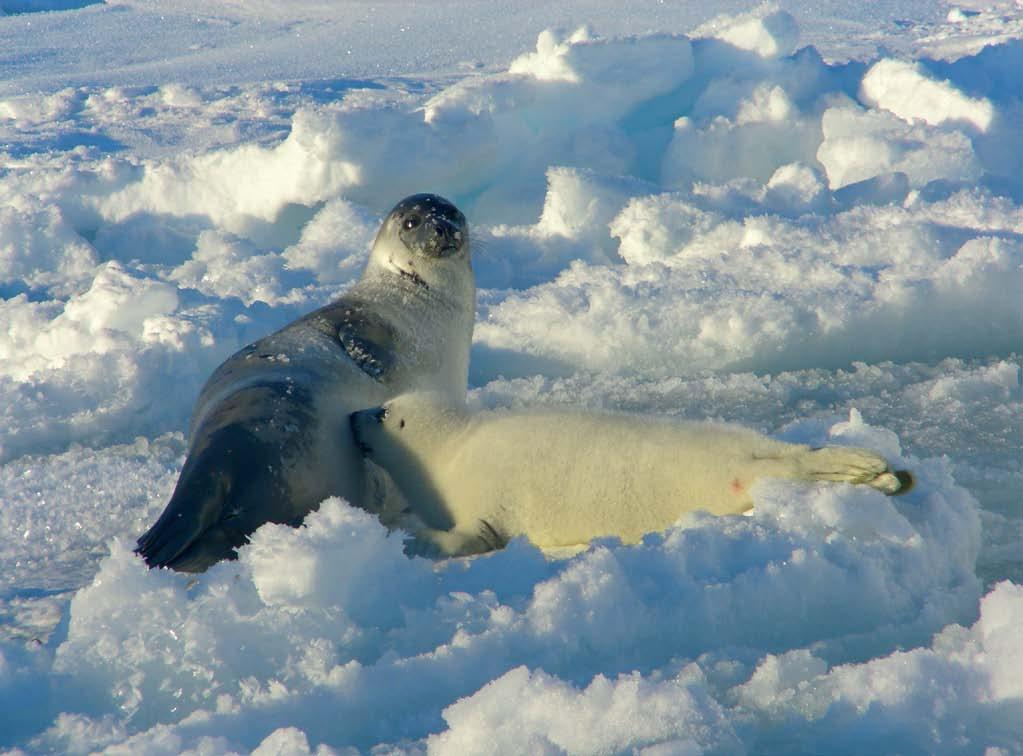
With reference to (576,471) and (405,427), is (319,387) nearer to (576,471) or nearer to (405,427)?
(405,427)

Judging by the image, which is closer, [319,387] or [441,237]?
[319,387]

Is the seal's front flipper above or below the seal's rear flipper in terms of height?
below

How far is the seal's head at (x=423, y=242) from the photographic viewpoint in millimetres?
4336

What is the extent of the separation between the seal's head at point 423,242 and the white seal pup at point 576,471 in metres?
1.60

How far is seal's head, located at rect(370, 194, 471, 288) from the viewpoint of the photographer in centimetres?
434

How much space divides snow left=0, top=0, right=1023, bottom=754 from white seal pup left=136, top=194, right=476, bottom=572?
25cm

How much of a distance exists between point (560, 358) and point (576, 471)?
6.91 feet

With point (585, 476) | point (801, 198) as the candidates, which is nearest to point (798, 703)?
point (585, 476)

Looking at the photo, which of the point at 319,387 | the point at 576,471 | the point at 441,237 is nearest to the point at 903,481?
the point at 576,471

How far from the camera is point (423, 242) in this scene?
4.34 metres

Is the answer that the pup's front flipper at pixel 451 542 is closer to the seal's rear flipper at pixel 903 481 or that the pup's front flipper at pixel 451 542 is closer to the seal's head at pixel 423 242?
the seal's rear flipper at pixel 903 481

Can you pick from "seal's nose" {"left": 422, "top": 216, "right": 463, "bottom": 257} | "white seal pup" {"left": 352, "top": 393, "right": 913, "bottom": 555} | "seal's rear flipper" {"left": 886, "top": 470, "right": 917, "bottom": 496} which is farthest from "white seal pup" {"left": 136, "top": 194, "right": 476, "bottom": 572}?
"seal's rear flipper" {"left": 886, "top": 470, "right": 917, "bottom": 496}

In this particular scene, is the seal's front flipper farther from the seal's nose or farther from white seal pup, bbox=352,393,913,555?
the seal's nose

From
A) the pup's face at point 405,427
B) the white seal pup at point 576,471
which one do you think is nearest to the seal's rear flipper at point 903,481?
the white seal pup at point 576,471
